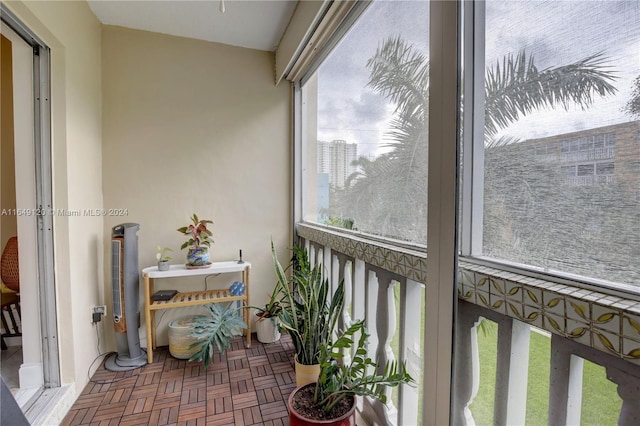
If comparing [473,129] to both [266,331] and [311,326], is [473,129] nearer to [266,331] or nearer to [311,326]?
[311,326]

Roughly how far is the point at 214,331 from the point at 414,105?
1948 millimetres

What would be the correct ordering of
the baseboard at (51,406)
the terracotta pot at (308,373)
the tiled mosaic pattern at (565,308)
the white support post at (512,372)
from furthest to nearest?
the terracotta pot at (308,373)
the baseboard at (51,406)
the white support post at (512,372)
the tiled mosaic pattern at (565,308)

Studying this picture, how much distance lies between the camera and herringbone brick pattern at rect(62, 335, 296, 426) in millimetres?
1638

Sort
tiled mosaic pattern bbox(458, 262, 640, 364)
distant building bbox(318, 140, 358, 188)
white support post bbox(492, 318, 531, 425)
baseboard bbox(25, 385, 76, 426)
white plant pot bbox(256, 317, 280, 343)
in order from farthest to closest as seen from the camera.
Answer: white plant pot bbox(256, 317, 280, 343), distant building bbox(318, 140, 358, 188), baseboard bbox(25, 385, 76, 426), white support post bbox(492, 318, 531, 425), tiled mosaic pattern bbox(458, 262, 640, 364)

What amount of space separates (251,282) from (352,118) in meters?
1.74

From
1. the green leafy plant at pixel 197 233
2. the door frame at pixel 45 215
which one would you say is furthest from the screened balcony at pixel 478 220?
the green leafy plant at pixel 197 233

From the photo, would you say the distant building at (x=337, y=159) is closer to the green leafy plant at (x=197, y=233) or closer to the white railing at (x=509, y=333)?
the white railing at (x=509, y=333)

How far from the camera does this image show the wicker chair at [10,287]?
6.16ft

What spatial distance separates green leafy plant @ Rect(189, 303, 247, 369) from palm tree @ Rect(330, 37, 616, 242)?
1.23 metres

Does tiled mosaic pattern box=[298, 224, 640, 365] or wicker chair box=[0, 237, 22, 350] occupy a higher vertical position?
tiled mosaic pattern box=[298, 224, 640, 365]

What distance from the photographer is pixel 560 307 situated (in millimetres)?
609

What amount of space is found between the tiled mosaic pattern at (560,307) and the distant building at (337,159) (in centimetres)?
103

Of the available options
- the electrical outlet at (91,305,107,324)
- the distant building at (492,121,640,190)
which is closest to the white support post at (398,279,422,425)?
the distant building at (492,121,640,190)

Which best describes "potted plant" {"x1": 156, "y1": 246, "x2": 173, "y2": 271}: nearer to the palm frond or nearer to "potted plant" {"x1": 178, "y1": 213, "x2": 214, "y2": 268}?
"potted plant" {"x1": 178, "y1": 213, "x2": 214, "y2": 268}
